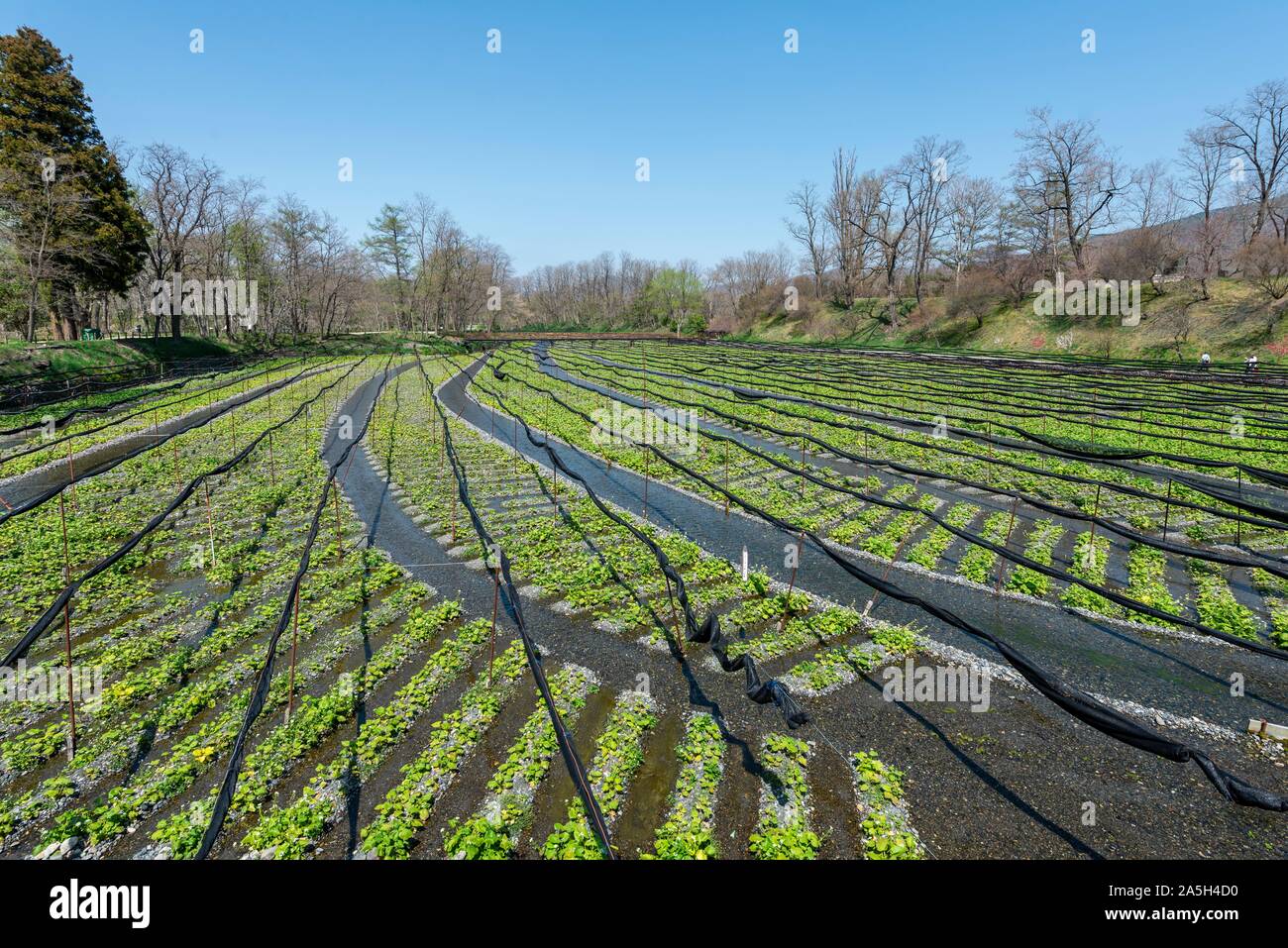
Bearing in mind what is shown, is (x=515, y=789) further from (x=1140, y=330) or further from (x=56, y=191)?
(x=1140, y=330)

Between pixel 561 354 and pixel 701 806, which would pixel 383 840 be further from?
pixel 561 354

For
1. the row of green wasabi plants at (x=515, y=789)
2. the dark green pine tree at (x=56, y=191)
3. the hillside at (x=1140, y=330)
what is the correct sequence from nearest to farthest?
the row of green wasabi plants at (x=515, y=789), the dark green pine tree at (x=56, y=191), the hillside at (x=1140, y=330)

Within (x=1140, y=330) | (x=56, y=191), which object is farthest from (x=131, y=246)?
(x=1140, y=330)

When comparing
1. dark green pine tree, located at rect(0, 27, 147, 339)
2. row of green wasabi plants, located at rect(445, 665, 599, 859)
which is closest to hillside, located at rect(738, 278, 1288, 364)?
row of green wasabi plants, located at rect(445, 665, 599, 859)

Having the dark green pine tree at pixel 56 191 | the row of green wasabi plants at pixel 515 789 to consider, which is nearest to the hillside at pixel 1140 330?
the row of green wasabi plants at pixel 515 789

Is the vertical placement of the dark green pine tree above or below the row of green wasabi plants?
above

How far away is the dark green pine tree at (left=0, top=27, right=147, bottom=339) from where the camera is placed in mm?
29750

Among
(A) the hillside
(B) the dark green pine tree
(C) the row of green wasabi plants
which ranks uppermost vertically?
(B) the dark green pine tree

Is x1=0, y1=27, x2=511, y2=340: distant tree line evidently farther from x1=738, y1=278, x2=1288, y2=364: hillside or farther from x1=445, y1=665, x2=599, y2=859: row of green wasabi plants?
x1=738, y1=278, x2=1288, y2=364: hillside

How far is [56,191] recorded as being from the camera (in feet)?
102

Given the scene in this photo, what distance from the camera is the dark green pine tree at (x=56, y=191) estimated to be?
29.8 m

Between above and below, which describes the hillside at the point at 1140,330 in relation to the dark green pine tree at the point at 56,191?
below

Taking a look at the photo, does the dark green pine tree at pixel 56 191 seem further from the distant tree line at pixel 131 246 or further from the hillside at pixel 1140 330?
the hillside at pixel 1140 330
